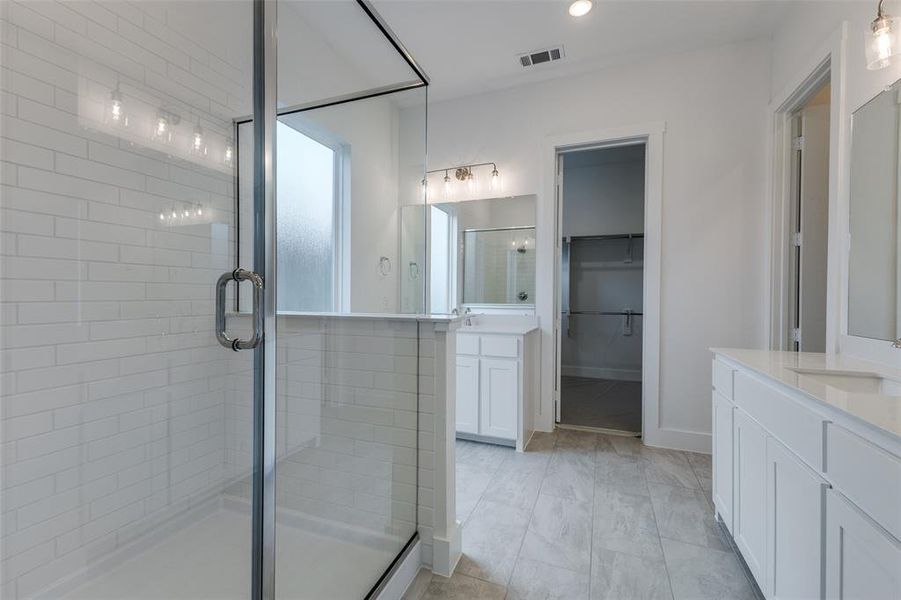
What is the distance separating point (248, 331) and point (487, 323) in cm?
226

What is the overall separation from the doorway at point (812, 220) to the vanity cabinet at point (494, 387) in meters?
1.71

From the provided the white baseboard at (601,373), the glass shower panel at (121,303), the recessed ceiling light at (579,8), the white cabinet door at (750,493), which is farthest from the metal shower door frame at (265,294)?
the white baseboard at (601,373)

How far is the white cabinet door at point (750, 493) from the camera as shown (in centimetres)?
132

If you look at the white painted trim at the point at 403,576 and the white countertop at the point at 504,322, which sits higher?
the white countertop at the point at 504,322

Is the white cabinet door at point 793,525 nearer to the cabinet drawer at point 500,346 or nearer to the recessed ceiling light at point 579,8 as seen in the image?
the cabinet drawer at point 500,346

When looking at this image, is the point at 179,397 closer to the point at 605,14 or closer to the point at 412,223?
the point at 412,223

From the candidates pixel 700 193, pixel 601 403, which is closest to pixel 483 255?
pixel 700 193

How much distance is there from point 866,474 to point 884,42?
155 cm

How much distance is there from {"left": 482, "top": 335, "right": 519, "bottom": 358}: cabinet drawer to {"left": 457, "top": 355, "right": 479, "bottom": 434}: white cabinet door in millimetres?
117

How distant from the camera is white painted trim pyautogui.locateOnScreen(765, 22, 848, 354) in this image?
1813 millimetres

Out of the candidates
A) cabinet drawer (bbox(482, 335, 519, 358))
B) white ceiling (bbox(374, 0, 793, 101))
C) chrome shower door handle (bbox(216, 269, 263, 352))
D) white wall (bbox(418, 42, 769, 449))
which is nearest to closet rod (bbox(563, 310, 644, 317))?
white wall (bbox(418, 42, 769, 449))

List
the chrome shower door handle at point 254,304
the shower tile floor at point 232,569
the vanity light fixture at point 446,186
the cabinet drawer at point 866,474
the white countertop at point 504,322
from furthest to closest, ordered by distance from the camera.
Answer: the vanity light fixture at point 446,186, the white countertop at point 504,322, the shower tile floor at point 232,569, the chrome shower door handle at point 254,304, the cabinet drawer at point 866,474

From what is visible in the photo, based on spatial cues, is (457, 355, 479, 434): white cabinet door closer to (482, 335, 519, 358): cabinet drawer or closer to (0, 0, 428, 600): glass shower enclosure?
(482, 335, 519, 358): cabinet drawer

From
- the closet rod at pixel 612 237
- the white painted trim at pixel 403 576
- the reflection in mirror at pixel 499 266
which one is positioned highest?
the closet rod at pixel 612 237
